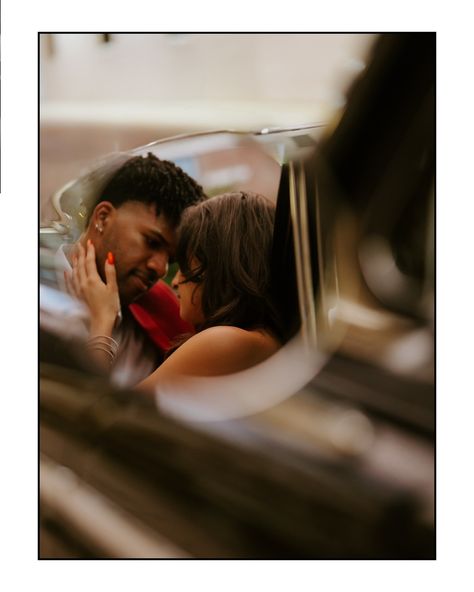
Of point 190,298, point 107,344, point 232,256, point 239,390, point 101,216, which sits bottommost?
point 239,390

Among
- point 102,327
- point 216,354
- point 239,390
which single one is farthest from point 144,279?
point 239,390

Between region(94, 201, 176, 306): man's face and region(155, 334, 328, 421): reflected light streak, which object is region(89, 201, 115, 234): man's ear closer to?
region(94, 201, 176, 306): man's face

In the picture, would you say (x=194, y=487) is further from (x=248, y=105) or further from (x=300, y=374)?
(x=248, y=105)

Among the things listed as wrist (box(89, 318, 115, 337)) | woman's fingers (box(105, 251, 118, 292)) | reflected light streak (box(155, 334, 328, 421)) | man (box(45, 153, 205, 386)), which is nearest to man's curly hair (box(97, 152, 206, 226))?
man (box(45, 153, 205, 386))

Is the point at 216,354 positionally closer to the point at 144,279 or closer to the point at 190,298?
the point at 190,298

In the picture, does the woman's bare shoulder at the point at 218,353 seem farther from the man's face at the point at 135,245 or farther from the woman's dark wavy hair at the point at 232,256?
the man's face at the point at 135,245

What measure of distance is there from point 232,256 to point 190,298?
157 millimetres

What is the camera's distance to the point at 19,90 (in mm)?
1610

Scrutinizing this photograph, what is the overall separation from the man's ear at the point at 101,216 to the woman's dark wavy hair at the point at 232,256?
0.20m

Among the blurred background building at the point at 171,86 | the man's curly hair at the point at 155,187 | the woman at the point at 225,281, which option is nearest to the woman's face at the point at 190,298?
the woman at the point at 225,281

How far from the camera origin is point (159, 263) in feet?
5.09

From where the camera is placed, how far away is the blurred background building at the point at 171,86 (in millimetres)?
1566

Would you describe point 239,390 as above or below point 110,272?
below
